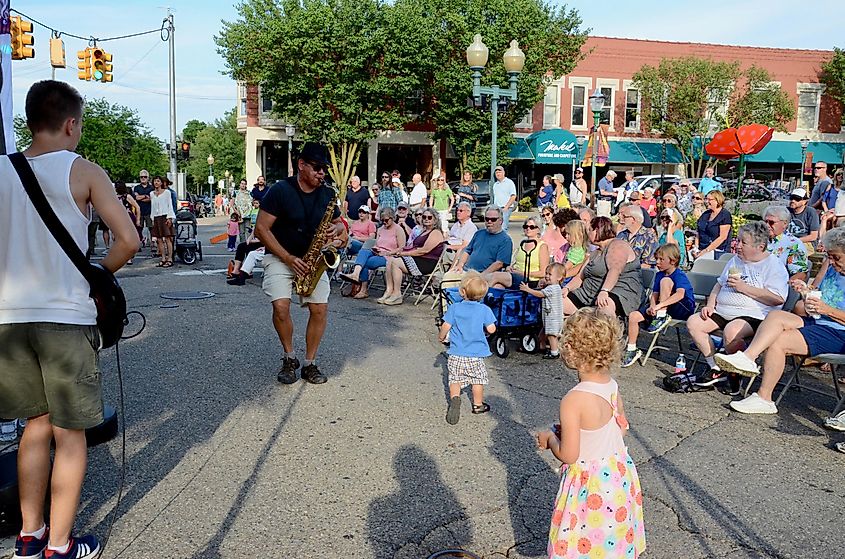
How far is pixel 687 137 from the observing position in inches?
1478

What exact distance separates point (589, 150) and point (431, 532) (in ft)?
61.1

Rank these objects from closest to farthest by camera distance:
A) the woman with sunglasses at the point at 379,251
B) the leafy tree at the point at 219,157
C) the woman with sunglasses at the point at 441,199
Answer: the woman with sunglasses at the point at 379,251 → the woman with sunglasses at the point at 441,199 → the leafy tree at the point at 219,157

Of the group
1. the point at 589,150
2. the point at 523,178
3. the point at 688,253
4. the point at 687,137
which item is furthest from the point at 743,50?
the point at 688,253

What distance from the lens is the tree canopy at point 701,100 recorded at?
3678 centimetres

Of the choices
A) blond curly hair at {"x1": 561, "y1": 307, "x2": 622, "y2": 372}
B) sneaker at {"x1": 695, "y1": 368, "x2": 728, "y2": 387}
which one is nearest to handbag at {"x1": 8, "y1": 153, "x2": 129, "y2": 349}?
blond curly hair at {"x1": 561, "y1": 307, "x2": 622, "y2": 372}

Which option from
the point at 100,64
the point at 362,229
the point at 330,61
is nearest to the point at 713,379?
the point at 362,229

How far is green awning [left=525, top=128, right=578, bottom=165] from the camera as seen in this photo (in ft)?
121

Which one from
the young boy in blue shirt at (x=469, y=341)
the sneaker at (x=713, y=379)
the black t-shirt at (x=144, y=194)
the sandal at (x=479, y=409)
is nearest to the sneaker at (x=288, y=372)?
the young boy in blue shirt at (x=469, y=341)

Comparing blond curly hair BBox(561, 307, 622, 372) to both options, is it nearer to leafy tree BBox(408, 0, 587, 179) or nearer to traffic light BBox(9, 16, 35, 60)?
traffic light BBox(9, 16, 35, 60)

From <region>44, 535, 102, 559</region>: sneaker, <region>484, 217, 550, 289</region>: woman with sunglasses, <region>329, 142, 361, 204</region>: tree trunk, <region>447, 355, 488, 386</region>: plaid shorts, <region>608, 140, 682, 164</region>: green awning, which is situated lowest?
<region>44, 535, 102, 559</region>: sneaker

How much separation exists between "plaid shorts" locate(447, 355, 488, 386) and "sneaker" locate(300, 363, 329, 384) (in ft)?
4.13

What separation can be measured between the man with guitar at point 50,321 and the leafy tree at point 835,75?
44.5m

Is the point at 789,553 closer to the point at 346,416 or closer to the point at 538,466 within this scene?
the point at 538,466

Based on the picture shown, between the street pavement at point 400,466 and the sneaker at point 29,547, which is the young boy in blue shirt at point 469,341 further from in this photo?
the sneaker at point 29,547
